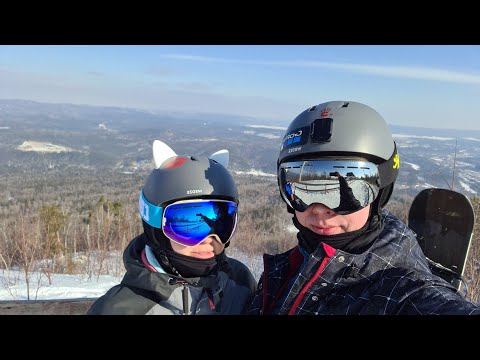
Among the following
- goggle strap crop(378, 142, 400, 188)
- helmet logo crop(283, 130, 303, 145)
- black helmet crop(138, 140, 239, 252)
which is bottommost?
black helmet crop(138, 140, 239, 252)

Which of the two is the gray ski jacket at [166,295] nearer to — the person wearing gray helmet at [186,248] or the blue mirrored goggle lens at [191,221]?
the person wearing gray helmet at [186,248]

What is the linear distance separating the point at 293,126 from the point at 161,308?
1.16 m

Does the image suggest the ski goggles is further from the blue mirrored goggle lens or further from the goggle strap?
the goggle strap

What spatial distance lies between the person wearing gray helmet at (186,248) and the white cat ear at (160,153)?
51 millimetres

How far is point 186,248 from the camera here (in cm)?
216

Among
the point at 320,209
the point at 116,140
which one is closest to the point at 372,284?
the point at 320,209

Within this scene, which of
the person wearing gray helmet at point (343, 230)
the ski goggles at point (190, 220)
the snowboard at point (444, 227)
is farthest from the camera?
the snowboard at point (444, 227)

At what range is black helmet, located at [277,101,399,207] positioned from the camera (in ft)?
5.95

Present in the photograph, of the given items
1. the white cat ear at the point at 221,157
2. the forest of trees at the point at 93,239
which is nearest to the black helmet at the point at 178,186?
the white cat ear at the point at 221,157

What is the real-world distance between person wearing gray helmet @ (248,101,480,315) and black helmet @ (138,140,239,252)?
399mm

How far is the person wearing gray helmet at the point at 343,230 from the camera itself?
152 cm

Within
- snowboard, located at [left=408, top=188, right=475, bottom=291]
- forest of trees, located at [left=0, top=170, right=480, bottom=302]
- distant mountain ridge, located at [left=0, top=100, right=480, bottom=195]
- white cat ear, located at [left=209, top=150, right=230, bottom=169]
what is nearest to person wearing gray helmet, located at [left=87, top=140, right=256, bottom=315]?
white cat ear, located at [left=209, top=150, right=230, bottom=169]

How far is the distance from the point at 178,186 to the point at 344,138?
949 mm
